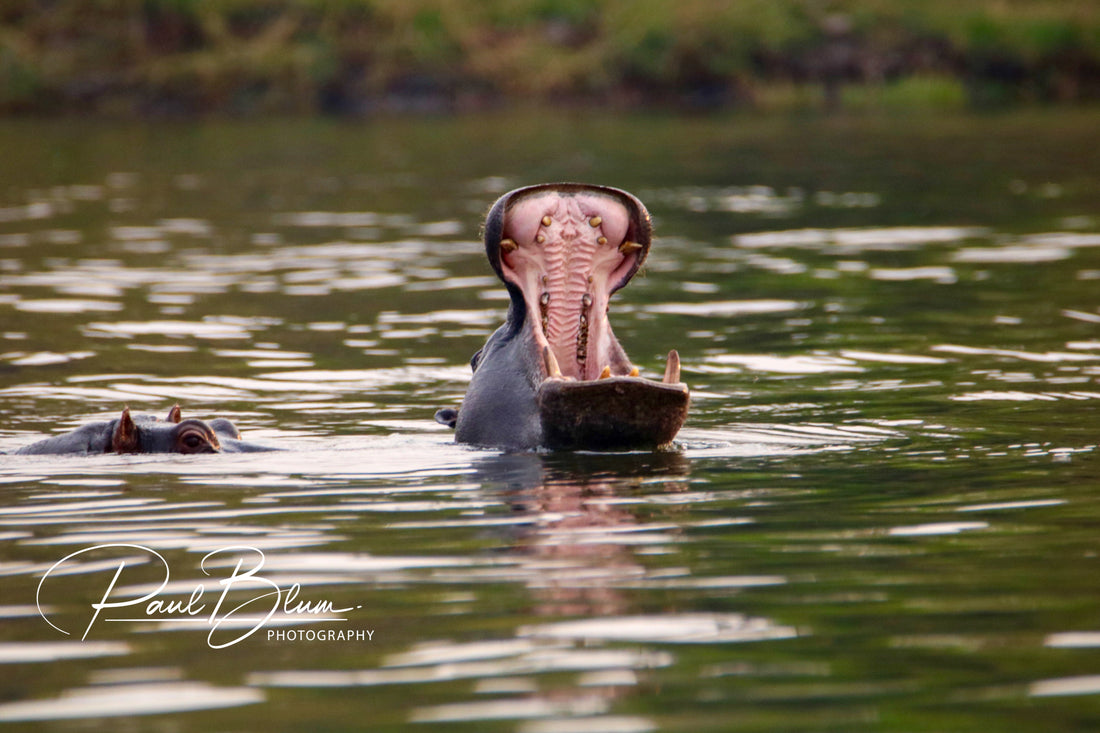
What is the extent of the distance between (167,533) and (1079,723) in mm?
3197

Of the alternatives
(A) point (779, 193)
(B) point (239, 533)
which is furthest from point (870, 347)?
(A) point (779, 193)

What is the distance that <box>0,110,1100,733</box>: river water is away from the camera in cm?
413

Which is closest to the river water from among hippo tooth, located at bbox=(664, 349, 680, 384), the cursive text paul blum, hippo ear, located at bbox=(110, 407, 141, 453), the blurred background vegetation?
the cursive text paul blum

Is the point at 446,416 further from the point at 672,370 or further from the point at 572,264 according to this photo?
the point at 672,370

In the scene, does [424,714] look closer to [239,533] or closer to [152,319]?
[239,533]

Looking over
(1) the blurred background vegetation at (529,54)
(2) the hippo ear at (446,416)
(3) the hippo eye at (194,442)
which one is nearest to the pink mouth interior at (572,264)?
(2) the hippo ear at (446,416)

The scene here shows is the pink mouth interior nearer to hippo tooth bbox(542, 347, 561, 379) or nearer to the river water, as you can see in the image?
hippo tooth bbox(542, 347, 561, 379)

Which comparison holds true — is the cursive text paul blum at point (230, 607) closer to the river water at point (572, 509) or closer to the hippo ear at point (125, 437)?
the river water at point (572, 509)

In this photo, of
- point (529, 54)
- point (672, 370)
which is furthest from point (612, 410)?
point (529, 54)

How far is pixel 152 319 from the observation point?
41.3ft

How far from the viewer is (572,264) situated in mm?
6777

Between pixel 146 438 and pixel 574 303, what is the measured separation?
194 centimetres

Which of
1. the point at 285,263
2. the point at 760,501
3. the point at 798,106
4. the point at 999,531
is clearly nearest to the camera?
the point at 999,531

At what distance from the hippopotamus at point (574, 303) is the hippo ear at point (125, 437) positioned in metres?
1.58
